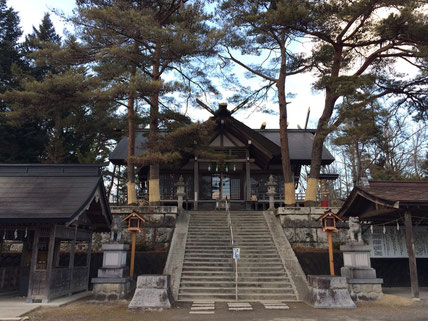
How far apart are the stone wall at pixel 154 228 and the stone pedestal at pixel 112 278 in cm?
350

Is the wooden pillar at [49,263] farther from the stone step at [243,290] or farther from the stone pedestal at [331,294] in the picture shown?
the stone pedestal at [331,294]

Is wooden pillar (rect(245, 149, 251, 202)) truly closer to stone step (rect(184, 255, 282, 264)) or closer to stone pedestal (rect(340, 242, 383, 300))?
stone step (rect(184, 255, 282, 264))

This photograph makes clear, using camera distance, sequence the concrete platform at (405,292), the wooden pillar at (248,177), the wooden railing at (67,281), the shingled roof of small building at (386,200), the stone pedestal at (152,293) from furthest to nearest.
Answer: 1. the wooden pillar at (248,177)
2. the concrete platform at (405,292)
3. the shingled roof of small building at (386,200)
4. the wooden railing at (67,281)
5. the stone pedestal at (152,293)

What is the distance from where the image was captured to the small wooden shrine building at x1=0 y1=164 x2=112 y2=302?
27.6 ft

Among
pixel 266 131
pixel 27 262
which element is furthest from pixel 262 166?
pixel 27 262

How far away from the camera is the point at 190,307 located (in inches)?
326

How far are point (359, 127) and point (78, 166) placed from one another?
36.9 ft

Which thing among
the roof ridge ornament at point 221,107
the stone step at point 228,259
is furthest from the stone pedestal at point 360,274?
the roof ridge ornament at point 221,107

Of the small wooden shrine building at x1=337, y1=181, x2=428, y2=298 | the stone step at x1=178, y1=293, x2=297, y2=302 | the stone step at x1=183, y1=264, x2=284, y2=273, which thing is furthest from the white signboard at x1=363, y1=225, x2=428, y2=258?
the stone step at x1=178, y1=293, x2=297, y2=302

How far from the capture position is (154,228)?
1383 cm

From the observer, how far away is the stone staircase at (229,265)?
9664mm

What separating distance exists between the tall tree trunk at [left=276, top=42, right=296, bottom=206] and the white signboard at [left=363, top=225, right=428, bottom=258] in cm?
451

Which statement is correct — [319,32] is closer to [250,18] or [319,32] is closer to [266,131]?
[250,18]

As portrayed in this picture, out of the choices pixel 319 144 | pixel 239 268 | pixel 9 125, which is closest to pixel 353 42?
pixel 319 144
